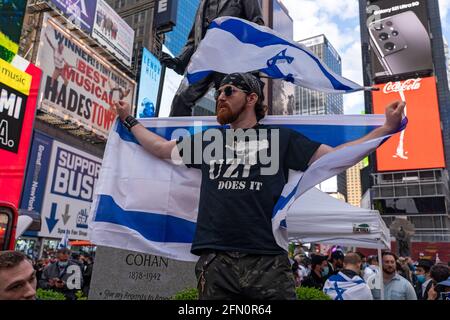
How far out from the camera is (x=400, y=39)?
2302 inches

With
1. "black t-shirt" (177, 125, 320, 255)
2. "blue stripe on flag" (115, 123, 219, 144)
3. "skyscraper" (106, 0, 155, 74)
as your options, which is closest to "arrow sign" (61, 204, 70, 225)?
"blue stripe on flag" (115, 123, 219, 144)

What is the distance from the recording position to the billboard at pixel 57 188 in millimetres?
28250

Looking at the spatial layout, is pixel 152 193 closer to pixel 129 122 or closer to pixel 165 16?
pixel 129 122

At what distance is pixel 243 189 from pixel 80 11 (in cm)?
3633

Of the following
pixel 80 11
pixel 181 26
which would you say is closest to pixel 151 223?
pixel 80 11

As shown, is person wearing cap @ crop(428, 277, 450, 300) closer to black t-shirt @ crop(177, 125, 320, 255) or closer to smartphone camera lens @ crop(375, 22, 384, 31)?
black t-shirt @ crop(177, 125, 320, 255)

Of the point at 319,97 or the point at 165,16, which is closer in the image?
the point at 165,16

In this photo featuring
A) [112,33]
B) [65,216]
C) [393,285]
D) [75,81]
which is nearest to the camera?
[393,285]

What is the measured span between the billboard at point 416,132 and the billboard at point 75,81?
32507 mm

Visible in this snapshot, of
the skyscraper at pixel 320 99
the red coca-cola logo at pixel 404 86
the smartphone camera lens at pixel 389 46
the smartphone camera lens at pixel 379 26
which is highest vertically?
the skyscraper at pixel 320 99

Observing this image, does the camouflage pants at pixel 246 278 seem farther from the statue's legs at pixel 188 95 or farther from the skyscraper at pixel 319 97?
the skyscraper at pixel 319 97

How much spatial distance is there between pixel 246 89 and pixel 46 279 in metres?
8.63

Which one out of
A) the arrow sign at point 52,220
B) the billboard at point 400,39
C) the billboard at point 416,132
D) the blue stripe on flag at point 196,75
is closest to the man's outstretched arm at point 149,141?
the blue stripe on flag at point 196,75
